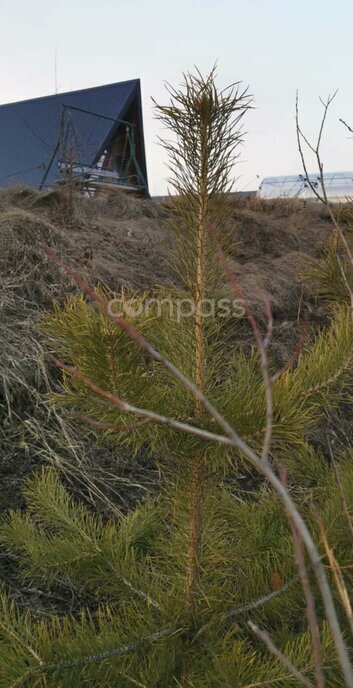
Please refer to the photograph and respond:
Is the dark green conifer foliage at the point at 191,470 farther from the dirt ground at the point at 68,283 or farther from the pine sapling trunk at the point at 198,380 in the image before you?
the dirt ground at the point at 68,283

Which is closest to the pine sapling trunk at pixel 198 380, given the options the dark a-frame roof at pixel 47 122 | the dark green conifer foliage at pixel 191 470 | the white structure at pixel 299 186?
the dark green conifer foliage at pixel 191 470

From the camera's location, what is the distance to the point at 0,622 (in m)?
1.24

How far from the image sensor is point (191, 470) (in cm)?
130

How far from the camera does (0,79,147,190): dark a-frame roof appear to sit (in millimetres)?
12797

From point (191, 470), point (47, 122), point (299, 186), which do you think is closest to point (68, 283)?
point (191, 470)

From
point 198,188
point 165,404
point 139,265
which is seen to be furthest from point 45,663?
point 139,265

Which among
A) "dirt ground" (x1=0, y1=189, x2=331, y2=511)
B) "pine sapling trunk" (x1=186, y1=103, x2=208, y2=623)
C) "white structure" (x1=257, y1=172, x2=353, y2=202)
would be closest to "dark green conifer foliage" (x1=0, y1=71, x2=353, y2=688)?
"pine sapling trunk" (x1=186, y1=103, x2=208, y2=623)

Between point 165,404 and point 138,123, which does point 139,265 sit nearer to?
point 165,404

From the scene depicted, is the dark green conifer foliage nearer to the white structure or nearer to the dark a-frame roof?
the white structure

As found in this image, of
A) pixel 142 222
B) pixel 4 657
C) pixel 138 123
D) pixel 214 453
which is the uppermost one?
pixel 138 123

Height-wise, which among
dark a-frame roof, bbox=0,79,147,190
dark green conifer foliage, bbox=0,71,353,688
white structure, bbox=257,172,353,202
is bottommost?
dark green conifer foliage, bbox=0,71,353,688

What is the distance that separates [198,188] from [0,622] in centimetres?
92

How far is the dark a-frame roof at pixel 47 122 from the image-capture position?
1280 cm

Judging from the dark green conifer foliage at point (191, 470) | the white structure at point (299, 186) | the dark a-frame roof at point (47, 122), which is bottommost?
the dark green conifer foliage at point (191, 470)
